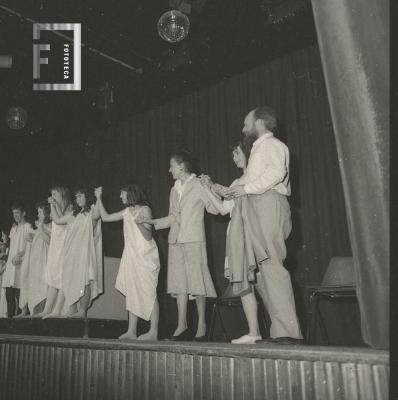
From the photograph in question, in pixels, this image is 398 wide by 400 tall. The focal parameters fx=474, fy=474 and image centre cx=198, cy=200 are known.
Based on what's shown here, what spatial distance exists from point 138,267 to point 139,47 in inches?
118

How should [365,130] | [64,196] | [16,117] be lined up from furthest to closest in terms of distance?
[16,117] → [64,196] → [365,130]

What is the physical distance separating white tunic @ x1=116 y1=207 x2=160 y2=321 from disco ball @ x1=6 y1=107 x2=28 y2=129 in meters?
3.01

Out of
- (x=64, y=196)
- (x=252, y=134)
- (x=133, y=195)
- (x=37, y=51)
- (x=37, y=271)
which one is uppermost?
(x=37, y=51)

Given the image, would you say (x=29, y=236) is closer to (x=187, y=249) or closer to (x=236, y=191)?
(x=187, y=249)

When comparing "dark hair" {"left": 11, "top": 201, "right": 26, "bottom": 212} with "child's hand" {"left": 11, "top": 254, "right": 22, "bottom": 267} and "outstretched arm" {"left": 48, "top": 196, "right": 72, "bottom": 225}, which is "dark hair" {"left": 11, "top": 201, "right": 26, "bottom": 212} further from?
"outstretched arm" {"left": 48, "top": 196, "right": 72, "bottom": 225}

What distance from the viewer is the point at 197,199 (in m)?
3.72

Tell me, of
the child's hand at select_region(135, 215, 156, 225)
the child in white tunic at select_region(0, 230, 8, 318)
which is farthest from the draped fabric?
the child in white tunic at select_region(0, 230, 8, 318)

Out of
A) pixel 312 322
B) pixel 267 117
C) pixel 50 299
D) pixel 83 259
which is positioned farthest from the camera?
pixel 50 299

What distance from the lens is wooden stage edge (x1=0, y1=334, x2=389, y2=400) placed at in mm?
1661

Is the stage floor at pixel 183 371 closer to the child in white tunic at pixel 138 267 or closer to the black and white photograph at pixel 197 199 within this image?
the black and white photograph at pixel 197 199

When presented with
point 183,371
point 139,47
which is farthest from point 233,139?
point 183,371

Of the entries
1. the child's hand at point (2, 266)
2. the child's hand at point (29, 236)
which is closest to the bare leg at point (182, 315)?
the child's hand at point (29, 236)

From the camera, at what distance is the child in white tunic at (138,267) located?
145 inches

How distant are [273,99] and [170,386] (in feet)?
11.0
